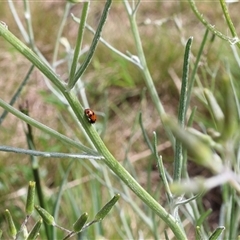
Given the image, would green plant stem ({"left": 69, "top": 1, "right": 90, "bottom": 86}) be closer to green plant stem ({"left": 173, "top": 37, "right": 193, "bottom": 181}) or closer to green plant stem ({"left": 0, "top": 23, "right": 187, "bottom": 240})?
green plant stem ({"left": 0, "top": 23, "right": 187, "bottom": 240})

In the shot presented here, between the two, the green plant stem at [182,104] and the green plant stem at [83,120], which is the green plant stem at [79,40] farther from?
the green plant stem at [182,104]

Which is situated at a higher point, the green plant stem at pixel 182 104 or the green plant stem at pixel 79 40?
the green plant stem at pixel 79 40

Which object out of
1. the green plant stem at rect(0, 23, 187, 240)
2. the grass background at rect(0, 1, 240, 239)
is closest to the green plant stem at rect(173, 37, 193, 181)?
the green plant stem at rect(0, 23, 187, 240)

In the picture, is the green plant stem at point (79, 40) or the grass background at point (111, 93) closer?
the green plant stem at point (79, 40)

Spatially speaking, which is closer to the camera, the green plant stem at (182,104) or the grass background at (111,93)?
the green plant stem at (182,104)

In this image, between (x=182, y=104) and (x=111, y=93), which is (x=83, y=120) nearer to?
(x=182, y=104)

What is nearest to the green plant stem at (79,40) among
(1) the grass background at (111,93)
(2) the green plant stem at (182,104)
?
(2) the green plant stem at (182,104)

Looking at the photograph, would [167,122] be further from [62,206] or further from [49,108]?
[49,108]

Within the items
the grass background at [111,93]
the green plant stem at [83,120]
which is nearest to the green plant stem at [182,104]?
the green plant stem at [83,120]

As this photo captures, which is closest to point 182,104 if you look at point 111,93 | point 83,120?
point 83,120
